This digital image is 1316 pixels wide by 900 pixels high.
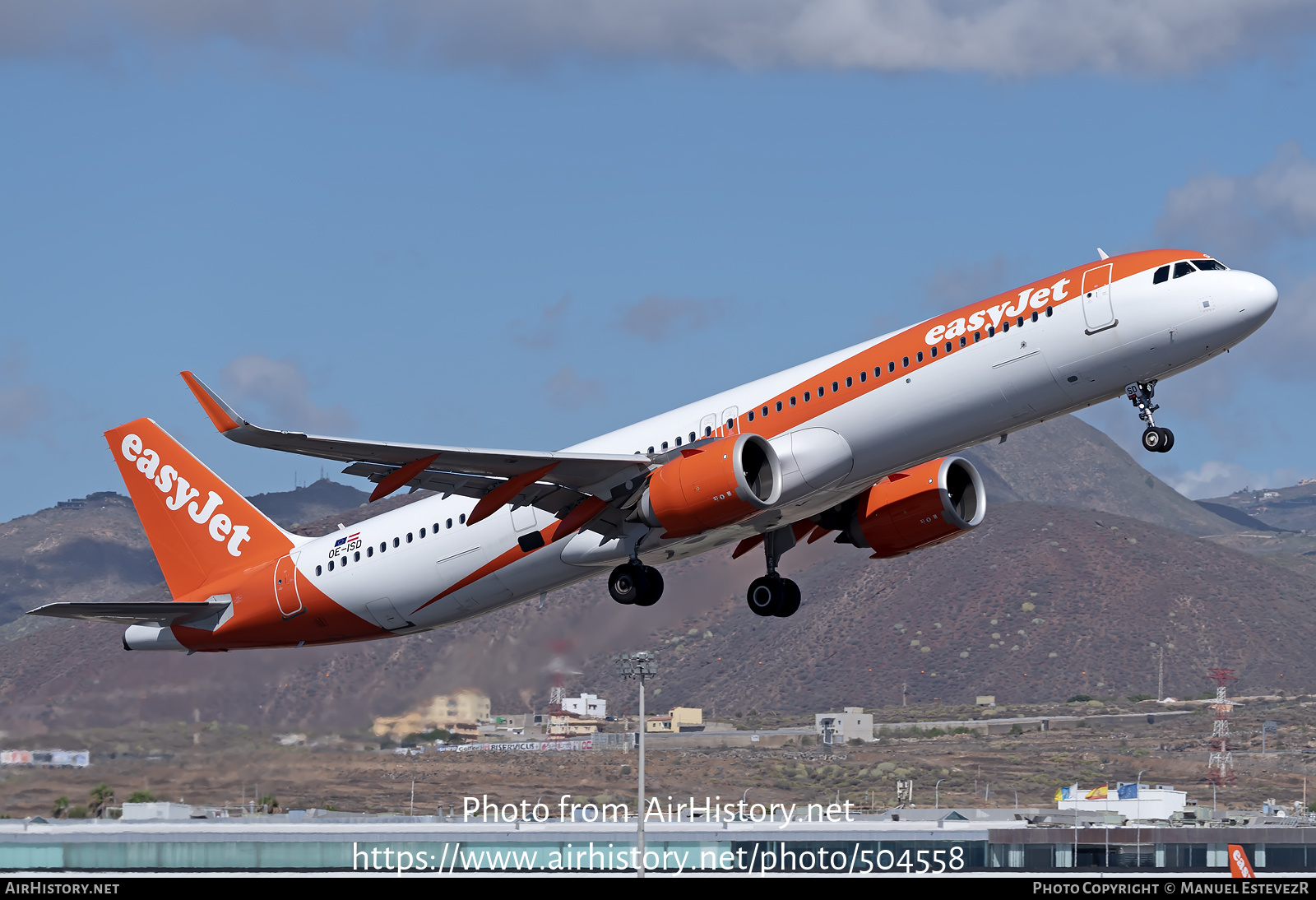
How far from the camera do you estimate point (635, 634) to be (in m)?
51.6

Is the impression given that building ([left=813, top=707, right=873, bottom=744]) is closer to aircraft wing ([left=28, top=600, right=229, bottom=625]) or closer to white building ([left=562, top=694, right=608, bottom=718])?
white building ([left=562, top=694, right=608, bottom=718])

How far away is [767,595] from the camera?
139 feet

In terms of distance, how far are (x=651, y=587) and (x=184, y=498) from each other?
53.5 ft

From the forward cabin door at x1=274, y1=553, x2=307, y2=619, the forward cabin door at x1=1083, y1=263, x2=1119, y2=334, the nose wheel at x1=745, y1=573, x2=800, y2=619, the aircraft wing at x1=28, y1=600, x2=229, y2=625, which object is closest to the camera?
the forward cabin door at x1=1083, y1=263, x2=1119, y2=334

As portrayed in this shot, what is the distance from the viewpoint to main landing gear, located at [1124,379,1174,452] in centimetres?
3403

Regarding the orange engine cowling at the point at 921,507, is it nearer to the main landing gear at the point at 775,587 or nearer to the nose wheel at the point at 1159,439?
the main landing gear at the point at 775,587

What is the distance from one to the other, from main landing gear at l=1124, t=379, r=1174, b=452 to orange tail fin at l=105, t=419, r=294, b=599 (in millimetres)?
23359

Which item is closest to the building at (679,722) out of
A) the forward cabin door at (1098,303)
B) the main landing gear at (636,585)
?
the main landing gear at (636,585)

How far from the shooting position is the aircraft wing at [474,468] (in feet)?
112

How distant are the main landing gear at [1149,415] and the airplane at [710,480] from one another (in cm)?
5

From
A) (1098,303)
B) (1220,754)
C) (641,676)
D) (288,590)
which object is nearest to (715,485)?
(1098,303)

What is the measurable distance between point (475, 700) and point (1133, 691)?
146783 mm

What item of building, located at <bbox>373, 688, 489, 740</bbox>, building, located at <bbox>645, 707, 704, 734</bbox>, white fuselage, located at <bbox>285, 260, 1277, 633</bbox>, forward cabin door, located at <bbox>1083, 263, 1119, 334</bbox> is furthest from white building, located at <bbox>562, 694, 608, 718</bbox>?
forward cabin door, located at <bbox>1083, 263, 1119, 334</bbox>
